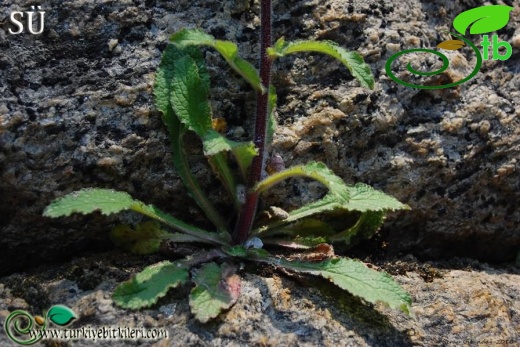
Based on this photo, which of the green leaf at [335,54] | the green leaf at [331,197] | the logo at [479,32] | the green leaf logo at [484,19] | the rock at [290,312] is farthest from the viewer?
the green leaf logo at [484,19]

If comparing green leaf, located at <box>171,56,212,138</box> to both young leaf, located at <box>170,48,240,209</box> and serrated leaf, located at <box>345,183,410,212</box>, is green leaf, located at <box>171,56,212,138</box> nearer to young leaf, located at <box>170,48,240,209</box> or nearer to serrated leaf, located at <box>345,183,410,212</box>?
young leaf, located at <box>170,48,240,209</box>

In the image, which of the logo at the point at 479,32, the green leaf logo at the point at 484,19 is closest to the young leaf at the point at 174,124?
the logo at the point at 479,32

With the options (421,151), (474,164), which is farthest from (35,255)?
(474,164)

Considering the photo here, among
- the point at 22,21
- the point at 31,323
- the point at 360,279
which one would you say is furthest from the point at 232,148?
the point at 22,21

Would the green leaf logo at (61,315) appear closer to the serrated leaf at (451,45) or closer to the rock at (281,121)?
the rock at (281,121)

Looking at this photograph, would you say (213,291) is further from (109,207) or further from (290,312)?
(109,207)

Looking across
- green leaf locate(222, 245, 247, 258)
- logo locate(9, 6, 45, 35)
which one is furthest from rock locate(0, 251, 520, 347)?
logo locate(9, 6, 45, 35)
